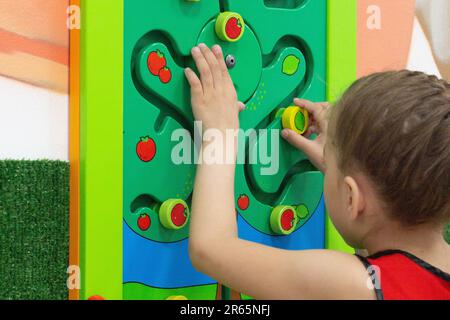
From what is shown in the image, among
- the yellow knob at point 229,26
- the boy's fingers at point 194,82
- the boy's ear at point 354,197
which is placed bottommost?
the boy's ear at point 354,197

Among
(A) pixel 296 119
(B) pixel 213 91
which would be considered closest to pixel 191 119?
(B) pixel 213 91

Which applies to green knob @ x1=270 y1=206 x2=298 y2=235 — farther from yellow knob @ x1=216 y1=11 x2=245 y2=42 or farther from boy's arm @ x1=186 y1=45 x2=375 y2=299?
yellow knob @ x1=216 y1=11 x2=245 y2=42

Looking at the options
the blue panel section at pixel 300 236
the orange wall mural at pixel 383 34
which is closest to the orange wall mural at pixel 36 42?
the blue panel section at pixel 300 236

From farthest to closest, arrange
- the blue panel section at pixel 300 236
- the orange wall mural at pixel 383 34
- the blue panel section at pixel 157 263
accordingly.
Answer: the orange wall mural at pixel 383 34 < the blue panel section at pixel 300 236 < the blue panel section at pixel 157 263

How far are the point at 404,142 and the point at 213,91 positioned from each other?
10.0 inches

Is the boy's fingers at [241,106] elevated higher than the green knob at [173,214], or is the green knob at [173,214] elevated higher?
the boy's fingers at [241,106]

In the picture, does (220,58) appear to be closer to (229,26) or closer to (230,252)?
(229,26)

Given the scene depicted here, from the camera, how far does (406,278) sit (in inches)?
24.6

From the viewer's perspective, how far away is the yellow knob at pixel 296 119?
85 cm

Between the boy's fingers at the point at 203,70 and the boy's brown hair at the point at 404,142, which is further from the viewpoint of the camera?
the boy's fingers at the point at 203,70

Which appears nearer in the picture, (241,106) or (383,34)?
(241,106)

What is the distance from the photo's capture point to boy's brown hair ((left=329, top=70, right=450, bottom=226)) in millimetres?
620

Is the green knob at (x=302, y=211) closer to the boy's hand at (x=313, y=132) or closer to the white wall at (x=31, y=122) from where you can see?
the boy's hand at (x=313, y=132)

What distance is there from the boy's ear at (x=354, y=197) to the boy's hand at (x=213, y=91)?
18 cm
